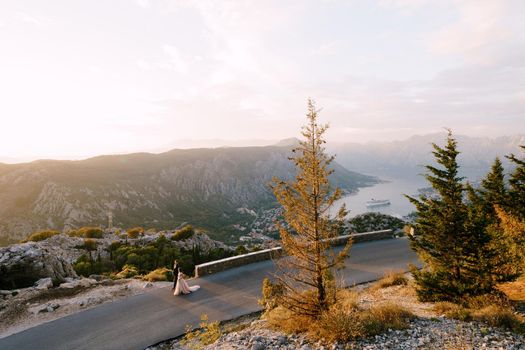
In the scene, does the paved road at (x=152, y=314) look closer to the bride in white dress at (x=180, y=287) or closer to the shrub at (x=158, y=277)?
the bride in white dress at (x=180, y=287)

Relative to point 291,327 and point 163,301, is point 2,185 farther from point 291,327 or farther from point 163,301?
point 291,327

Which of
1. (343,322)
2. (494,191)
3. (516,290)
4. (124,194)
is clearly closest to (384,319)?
(343,322)

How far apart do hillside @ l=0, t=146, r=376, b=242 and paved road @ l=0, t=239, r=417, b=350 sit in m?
76.9

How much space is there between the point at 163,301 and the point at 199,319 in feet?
10.3

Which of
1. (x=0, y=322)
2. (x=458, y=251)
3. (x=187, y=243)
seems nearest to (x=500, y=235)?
(x=458, y=251)

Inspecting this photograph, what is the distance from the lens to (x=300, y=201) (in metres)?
9.66

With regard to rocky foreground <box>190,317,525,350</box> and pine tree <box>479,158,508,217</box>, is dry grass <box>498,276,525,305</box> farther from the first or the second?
pine tree <box>479,158,508,217</box>


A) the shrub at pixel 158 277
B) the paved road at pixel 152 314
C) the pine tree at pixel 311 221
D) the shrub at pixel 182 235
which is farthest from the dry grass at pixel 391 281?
the shrub at pixel 182 235

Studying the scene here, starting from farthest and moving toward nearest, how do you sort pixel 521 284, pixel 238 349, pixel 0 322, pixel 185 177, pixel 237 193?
pixel 237 193 < pixel 185 177 < pixel 0 322 < pixel 521 284 < pixel 238 349

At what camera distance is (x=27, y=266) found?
18062mm

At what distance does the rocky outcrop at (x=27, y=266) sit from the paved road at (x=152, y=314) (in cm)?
694

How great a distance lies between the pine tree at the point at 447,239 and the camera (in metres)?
10.9

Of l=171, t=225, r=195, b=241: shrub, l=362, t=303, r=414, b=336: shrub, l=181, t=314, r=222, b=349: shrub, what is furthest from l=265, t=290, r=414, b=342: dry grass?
l=171, t=225, r=195, b=241: shrub

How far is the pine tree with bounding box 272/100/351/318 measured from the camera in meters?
9.28
